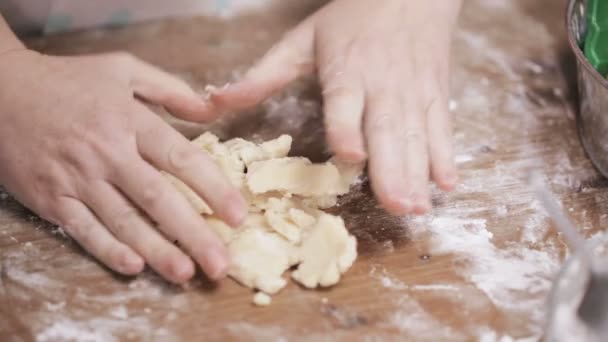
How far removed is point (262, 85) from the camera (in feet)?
3.61

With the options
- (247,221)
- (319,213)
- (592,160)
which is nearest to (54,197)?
(247,221)

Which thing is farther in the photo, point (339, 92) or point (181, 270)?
point (339, 92)

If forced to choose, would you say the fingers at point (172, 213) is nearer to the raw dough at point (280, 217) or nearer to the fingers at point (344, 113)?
the raw dough at point (280, 217)

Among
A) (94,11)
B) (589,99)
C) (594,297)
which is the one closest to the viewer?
(594,297)

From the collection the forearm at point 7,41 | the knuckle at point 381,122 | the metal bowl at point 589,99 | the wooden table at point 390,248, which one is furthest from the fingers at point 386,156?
the forearm at point 7,41

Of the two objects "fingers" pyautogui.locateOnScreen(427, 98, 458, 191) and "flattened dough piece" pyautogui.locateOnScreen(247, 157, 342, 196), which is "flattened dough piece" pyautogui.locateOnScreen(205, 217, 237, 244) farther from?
"fingers" pyautogui.locateOnScreen(427, 98, 458, 191)

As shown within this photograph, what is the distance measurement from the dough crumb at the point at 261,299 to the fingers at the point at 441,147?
30 centimetres

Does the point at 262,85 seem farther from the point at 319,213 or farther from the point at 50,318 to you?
the point at 50,318

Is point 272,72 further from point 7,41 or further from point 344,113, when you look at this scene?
point 7,41

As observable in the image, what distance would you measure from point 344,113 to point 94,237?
0.40 meters

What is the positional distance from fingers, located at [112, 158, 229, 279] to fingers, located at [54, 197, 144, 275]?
0.06 metres

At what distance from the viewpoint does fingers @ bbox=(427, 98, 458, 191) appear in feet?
3.27

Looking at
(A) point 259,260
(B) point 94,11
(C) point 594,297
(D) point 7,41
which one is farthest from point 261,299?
(B) point 94,11

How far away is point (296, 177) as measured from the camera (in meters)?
1.04
